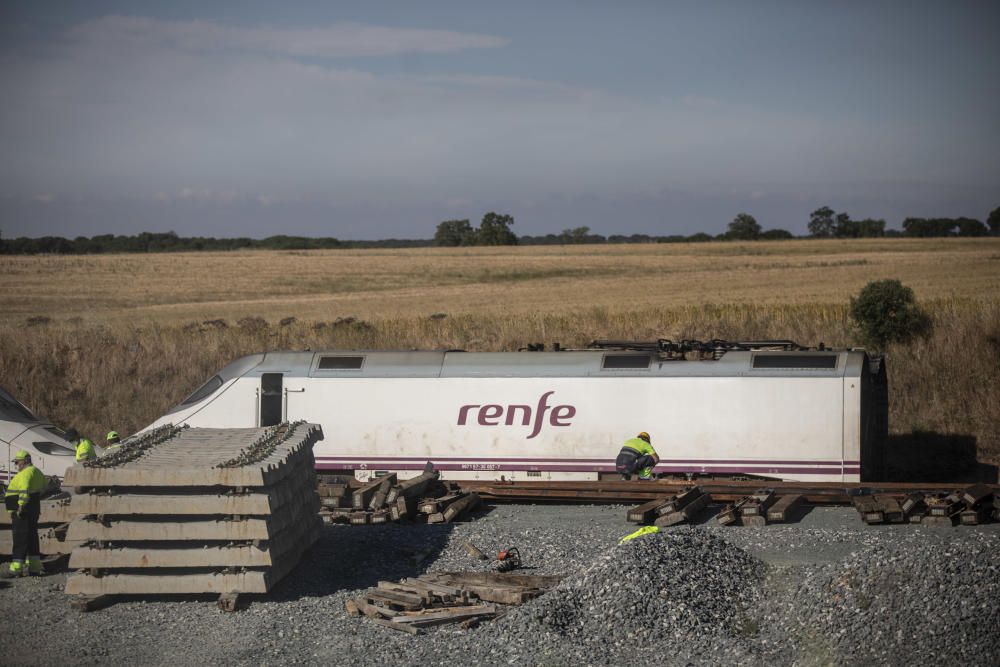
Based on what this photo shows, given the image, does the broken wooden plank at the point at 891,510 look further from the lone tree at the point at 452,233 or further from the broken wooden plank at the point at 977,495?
the lone tree at the point at 452,233

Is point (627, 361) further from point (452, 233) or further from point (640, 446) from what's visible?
point (452, 233)

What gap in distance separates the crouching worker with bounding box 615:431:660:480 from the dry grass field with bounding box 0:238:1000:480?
1012 cm

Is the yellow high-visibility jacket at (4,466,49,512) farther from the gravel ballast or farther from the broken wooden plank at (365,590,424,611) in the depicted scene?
the broken wooden plank at (365,590,424,611)

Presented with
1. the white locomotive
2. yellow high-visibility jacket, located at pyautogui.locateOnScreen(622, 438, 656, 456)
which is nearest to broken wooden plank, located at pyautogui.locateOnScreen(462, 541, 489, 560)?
yellow high-visibility jacket, located at pyautogui.locateOnScreen(622, 438, 656, 456)

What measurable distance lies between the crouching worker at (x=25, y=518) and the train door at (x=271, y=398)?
5.53 meters

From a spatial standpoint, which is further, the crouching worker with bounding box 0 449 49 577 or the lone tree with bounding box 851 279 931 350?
the lone tree with bounding box 851 279 931 350

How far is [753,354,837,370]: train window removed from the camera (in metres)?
18.7

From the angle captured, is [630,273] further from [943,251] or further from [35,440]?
[35,440]

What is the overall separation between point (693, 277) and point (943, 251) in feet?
71.0

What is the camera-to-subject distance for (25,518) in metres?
14.9

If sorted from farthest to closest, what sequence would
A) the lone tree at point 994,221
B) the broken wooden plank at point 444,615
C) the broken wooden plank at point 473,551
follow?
the lone tree at point 994,221 < the broken wooden plank at point 473,551 < the broken wooden plank at point 444,615

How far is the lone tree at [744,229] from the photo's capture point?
391 feet

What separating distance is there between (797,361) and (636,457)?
3.47 meters

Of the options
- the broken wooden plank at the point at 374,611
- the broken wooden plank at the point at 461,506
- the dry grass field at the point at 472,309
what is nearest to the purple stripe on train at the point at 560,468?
the broken wooden plank at the point at 461,506
